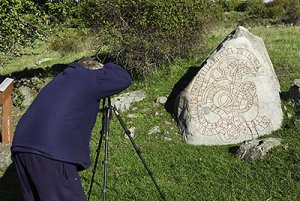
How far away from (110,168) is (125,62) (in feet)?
12.7

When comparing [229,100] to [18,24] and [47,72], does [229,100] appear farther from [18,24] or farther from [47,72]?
[47,72]

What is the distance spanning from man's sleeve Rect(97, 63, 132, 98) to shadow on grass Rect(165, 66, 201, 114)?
14.6 feet

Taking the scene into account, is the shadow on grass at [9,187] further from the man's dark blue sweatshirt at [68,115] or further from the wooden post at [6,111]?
the man's dark blue sweatshirt at [68,115]

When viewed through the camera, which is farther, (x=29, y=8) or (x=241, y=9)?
(x=241, y=9)

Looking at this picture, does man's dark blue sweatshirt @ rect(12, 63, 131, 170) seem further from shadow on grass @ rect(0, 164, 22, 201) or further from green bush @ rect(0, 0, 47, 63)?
green bush @ rect(0, 0, 47, 63)

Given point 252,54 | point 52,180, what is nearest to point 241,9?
point 252,54

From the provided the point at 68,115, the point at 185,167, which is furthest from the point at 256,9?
the point at 68,115

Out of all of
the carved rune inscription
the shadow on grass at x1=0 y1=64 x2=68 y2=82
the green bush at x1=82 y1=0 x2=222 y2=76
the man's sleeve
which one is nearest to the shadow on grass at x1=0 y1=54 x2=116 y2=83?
the shadow on grass at x1=0 y1=64 x2=68 y2=82

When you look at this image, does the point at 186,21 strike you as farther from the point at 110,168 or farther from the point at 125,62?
the point at 110,168

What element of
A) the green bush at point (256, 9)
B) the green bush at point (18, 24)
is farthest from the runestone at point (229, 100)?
the green bush at point (256, 9)

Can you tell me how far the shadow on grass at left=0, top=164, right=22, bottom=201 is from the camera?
21.2 feet

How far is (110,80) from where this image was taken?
3959 mm

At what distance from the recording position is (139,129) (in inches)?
320

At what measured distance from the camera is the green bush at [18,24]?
380 inches
